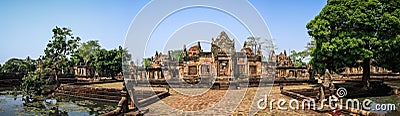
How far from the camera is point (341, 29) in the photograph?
2031cm

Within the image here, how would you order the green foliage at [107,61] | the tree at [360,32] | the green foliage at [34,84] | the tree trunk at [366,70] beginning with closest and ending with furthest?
1. the tree at [360,32]
2. the tree trunk at [366,70]
3. the green foliage at [34,84]
4. the green foliage at [107,61]

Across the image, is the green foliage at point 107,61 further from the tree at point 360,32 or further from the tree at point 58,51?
the tree at point 360,32

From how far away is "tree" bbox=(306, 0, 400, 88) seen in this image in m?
19.0

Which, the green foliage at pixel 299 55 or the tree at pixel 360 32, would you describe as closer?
the tree at pixel 360 32

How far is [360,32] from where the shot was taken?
1969cm

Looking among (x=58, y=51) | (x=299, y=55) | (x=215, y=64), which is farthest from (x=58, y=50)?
(x=299, y=55)

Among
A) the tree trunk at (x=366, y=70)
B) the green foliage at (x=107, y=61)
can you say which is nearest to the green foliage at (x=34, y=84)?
the green foliage at (x=107, y=61)

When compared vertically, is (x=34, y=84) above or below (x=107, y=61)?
below

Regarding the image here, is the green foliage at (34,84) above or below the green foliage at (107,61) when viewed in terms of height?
below

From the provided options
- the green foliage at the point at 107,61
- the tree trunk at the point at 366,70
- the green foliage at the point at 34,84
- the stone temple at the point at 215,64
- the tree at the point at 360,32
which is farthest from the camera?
the green foliage at the point at 107,61

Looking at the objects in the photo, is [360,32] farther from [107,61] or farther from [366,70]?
[107,61]

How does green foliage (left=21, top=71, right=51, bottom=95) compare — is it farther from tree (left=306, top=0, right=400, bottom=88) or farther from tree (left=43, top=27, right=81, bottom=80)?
tree (left=306, top=0, right=400, bottom=88)

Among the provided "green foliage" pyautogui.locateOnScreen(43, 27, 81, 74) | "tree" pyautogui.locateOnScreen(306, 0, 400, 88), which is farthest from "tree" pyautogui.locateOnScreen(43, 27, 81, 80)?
"tree" pyautogui.locateOnScreen(306, 0, 400, 88)

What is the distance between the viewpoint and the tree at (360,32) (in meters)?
19.0
